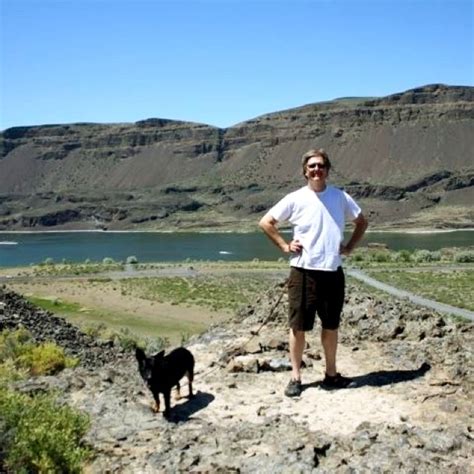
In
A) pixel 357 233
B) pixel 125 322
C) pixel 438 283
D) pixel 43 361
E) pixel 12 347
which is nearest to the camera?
pixel 357 233

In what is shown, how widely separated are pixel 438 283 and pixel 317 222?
3815 centimetres

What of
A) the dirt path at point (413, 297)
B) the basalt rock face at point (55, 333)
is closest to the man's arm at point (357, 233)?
the basalt rock face at point (55, 333)

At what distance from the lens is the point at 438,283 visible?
42438 mm

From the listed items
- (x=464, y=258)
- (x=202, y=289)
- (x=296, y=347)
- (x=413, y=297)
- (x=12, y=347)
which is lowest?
(x=464, y=258)

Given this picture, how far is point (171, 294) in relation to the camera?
125 ft

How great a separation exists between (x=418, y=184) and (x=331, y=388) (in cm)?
17807

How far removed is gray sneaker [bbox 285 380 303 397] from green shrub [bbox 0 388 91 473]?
6.17ft

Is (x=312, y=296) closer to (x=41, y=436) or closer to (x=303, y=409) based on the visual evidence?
(x=303, y=409)

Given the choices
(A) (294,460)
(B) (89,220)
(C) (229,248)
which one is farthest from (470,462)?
(B) (89,220)

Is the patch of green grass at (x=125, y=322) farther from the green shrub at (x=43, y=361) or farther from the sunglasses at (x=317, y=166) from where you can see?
the sunglasses at (x=317, y=166)

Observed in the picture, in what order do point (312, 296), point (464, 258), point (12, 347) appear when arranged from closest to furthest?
point (312, 296) < point (12, 347) < point (464, 258)

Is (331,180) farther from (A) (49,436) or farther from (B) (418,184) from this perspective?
(A) (49,436)

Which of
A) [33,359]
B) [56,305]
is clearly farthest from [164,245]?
[33,359]

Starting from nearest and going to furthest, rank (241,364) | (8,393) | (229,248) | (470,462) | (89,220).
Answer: (470,462), (8,393), (241,364), (229,248), (89,220)
